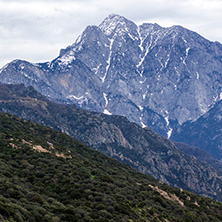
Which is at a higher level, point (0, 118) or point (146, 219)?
point (0, 118)

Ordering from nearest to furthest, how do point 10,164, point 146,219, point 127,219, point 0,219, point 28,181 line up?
1. point 0,219
2. point 127,219
3. point 146,219
4. point 28,181
5. point 10,164

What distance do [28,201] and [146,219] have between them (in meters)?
20.9

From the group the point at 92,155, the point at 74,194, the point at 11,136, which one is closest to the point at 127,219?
the point at 74,194

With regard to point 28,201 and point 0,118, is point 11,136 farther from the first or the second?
point 28,201

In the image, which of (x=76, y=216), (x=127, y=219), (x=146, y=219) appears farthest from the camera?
(x=146, y=219)

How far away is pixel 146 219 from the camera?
7162 centimetres

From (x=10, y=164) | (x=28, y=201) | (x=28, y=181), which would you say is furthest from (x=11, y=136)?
(x=28, y=201)

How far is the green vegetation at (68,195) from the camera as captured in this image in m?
60.7

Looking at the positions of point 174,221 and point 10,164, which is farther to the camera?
point 10,164

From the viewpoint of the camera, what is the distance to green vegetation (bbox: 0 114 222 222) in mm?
60716

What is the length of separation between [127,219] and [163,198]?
1154 inches

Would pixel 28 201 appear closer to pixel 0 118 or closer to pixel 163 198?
pixel 163 198

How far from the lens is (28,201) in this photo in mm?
63125

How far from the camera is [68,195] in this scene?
244 ft
